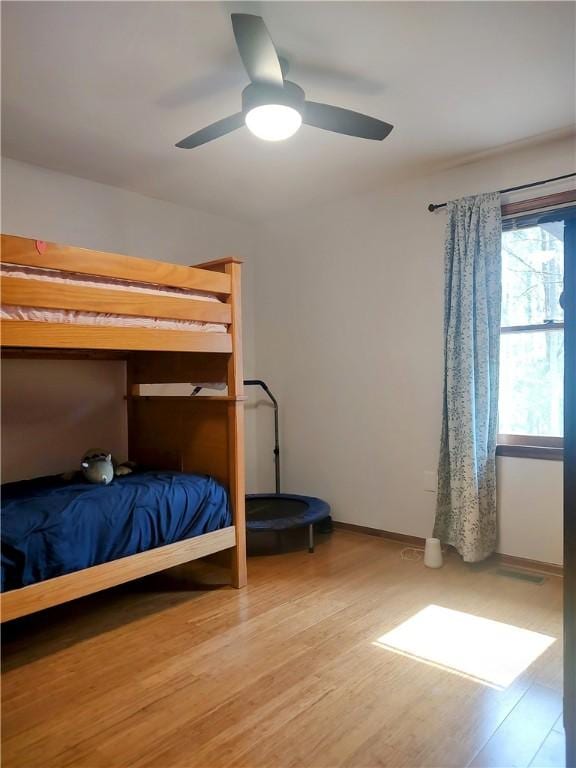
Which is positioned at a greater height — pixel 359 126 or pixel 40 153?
pixel 40 153

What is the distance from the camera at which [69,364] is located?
10.9ft

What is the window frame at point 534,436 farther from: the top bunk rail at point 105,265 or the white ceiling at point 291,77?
the top bunk rail at point 105,265

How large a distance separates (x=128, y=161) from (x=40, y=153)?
0.47 meters

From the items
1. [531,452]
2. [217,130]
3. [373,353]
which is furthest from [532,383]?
[217,130]

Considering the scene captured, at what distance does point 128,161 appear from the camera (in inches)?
123

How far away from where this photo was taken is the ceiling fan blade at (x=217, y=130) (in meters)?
2.17

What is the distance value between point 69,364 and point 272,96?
2086 millimetres

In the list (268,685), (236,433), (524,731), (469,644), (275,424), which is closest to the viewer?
(524,731)

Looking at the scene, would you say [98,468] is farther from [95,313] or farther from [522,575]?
[522,575]

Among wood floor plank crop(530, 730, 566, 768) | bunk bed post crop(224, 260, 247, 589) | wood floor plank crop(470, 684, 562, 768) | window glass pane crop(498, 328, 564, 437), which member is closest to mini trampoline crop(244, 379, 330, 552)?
bunk bed post crop(224, 260, 247, 589)

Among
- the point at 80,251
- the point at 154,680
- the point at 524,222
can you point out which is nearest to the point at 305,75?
the point at 80,251

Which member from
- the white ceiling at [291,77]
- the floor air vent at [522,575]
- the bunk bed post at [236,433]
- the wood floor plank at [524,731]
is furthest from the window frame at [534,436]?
the bunk bed post at [236,433]

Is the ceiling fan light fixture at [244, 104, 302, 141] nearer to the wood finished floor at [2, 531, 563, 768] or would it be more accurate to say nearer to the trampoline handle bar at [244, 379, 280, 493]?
the wood finished floor at [2, 531, 563, 768]

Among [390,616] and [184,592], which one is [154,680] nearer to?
[184,592]
